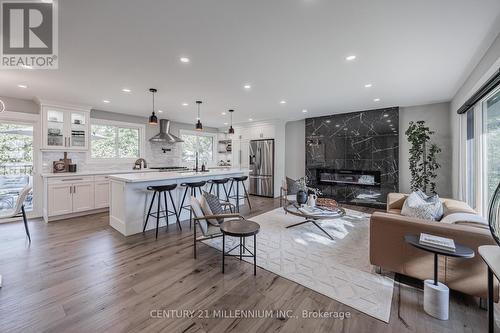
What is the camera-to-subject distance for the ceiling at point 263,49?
1.85 meters

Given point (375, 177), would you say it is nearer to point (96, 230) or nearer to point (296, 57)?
point (296, 57)

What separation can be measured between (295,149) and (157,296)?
20.8ft

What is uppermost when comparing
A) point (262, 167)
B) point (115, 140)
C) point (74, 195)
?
point (115, 140)

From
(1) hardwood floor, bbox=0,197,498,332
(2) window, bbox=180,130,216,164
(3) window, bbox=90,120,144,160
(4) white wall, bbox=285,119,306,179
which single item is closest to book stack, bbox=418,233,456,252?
(1) hardwood floor, bbox=0,197,498,332

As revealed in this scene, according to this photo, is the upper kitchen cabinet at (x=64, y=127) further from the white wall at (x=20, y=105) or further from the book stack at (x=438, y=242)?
the book stack at (x=438, y=242)

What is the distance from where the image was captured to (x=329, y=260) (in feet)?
9.12

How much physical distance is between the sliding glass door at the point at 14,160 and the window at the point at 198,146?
154 inches

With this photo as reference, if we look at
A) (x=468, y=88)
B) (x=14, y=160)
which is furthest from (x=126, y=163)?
(x=468, y=88)

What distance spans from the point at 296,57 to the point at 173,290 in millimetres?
3074

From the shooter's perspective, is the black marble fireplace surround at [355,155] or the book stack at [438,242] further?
the black marble fireplace surround at [355,155]

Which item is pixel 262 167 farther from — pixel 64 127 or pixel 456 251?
pixel 456 251

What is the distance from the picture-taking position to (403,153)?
18.1 ft

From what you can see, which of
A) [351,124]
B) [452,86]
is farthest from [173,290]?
[351,124]

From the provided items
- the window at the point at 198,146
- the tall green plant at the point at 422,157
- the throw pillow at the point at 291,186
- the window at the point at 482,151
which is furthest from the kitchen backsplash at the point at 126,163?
the window at the point at 482,151
